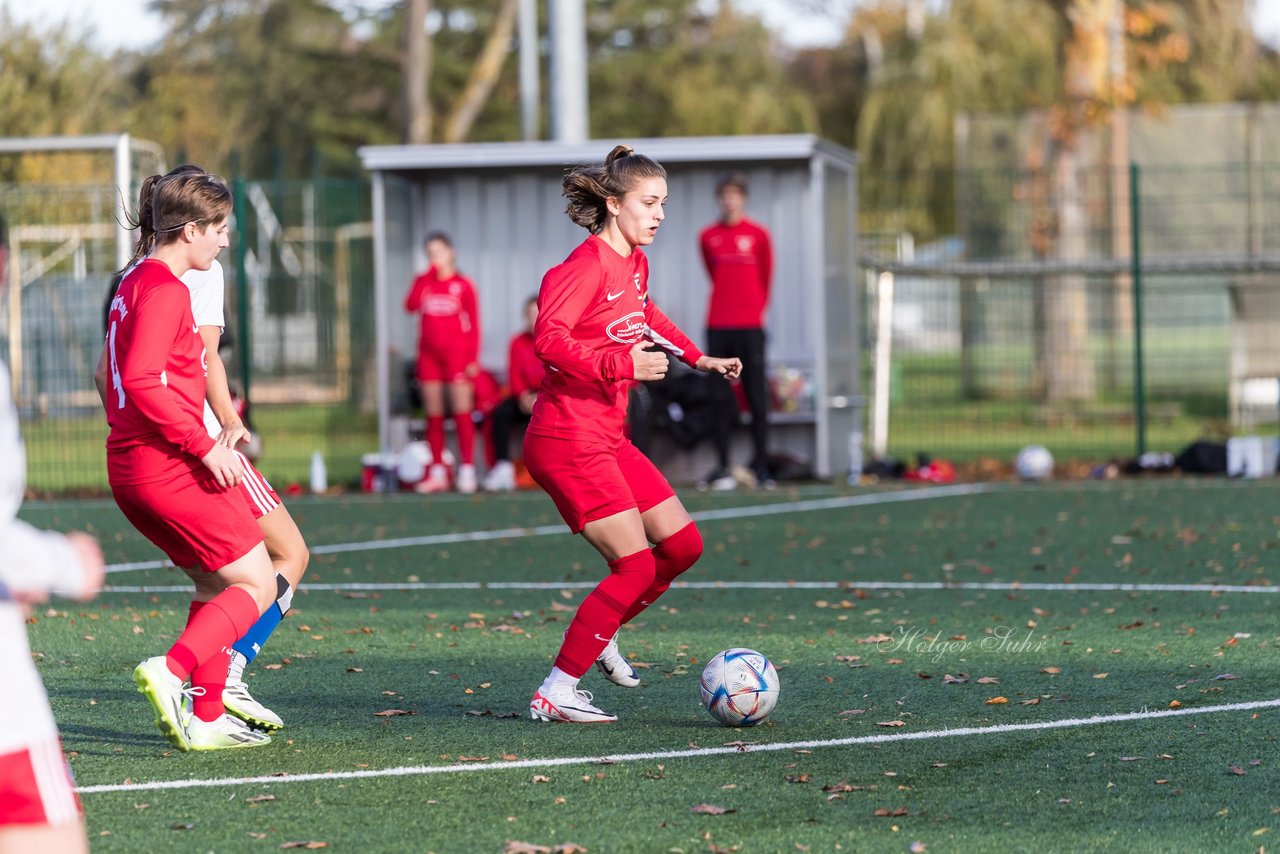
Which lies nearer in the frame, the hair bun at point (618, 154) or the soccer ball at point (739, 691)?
the soccer ball at point (739, 691)

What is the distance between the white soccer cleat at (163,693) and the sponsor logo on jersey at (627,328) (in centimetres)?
176

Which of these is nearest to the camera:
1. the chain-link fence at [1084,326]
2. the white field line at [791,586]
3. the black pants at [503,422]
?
the white field line at [791,586]

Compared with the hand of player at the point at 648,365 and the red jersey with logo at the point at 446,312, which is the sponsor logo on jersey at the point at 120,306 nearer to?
the hand of player at the point at 648,365

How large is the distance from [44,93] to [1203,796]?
2204 centimetres

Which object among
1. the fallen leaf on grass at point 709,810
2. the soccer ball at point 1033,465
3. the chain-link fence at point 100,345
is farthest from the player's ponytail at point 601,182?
the soccer ball at point 1033,465

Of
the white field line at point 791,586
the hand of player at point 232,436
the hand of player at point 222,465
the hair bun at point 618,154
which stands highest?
the hair bun at point 618,154

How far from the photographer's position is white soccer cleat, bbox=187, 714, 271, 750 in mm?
5434

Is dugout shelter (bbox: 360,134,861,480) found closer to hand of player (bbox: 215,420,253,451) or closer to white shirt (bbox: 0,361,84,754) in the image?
hand of player (bbox: 215,420,253,451)

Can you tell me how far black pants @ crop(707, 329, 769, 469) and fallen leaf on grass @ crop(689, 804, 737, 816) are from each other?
9.50m

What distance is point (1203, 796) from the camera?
4.74 m

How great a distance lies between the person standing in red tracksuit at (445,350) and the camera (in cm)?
1463

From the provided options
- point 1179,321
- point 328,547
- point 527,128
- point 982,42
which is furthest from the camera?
point 982,42

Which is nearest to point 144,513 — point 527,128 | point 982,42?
point 527,128

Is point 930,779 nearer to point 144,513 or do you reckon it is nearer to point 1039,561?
point 144,513
